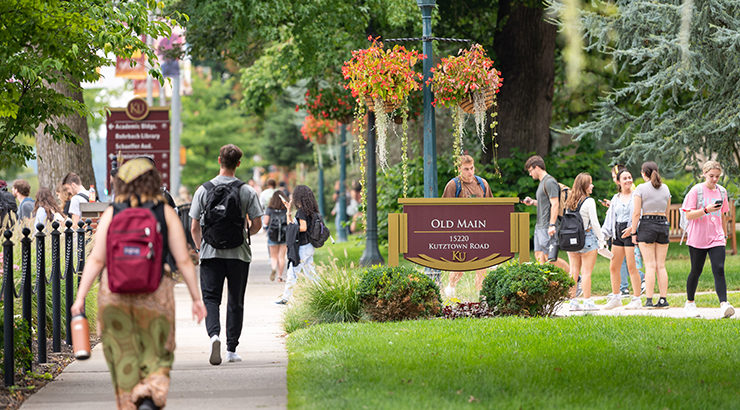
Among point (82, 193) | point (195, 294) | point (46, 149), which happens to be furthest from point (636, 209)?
point (46, 149)

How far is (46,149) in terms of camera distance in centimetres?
1441

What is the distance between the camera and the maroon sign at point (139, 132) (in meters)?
18.1

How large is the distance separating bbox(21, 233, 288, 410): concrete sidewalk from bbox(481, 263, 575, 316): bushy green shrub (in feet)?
7.87

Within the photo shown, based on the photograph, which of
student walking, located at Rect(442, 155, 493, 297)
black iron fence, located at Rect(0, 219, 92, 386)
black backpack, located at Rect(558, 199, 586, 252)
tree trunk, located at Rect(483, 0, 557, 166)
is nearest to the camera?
black iron fence, located at Rect(0, 219, 92, 386)

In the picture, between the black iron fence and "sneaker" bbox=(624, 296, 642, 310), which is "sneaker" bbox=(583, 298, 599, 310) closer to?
"sneaker" bbox=(624, 296, 642, 310)

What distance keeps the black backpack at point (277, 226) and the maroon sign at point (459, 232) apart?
5057mm

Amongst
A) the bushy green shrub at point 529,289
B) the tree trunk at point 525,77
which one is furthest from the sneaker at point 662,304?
the tree trunk at point 525,77

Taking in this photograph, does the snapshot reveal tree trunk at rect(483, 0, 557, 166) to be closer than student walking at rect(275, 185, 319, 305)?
No

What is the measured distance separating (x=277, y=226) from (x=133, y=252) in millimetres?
9795

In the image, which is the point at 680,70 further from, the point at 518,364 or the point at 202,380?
the point at 202,380

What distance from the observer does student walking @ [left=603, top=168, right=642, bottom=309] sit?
10117 mm

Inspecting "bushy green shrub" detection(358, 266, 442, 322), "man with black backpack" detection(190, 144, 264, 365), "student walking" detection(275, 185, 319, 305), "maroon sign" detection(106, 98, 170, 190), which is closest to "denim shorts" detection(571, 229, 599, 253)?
"bushy green shrub" detection(358, 266, 442, 322)

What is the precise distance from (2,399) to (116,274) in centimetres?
218

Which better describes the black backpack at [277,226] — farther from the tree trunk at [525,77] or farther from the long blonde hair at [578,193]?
the tree trunk at [525,77]
